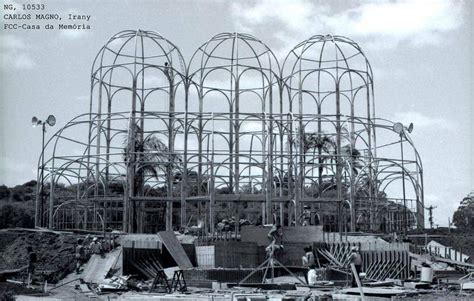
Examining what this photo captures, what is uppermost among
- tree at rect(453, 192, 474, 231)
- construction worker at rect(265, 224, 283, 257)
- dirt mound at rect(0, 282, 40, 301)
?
tree at rect(453, 192, 474, 231)

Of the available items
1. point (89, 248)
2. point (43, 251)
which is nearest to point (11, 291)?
point (89, 248)

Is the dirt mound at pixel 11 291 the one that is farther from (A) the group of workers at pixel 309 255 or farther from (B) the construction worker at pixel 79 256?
(A) the group of workers at pixel 309 255

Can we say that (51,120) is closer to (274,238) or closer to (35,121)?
(35,121)

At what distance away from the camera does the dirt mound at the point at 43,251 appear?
104ft

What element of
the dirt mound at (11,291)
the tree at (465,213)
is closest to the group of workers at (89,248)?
the dirt mound at (11,291)

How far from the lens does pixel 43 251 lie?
3478 cm

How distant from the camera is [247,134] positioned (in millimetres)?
48750

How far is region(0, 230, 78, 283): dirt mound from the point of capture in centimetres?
3184

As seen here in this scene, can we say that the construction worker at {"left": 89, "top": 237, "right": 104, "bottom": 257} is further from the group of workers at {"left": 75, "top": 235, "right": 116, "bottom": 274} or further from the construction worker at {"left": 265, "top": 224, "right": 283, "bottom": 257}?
the construction worker at {"left": 265, "top": 224, "right": 283, "bottom": 257}

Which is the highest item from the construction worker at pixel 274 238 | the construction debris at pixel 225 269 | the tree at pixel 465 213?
the tree at pixel 465 213

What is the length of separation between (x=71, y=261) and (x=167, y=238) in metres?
4.23

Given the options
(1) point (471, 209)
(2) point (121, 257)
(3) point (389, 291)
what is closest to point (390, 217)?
(2) point (121, 257)

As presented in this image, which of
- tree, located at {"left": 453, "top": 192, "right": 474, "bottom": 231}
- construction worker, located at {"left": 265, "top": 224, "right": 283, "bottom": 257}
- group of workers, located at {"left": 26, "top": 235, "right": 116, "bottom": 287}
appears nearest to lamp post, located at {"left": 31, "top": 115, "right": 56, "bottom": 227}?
group of workers, located at {"left": 26, "top": 235, "right": 116, "bottom": 287}

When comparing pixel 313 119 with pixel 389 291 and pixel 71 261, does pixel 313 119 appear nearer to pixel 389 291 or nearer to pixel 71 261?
pixel 71 261
